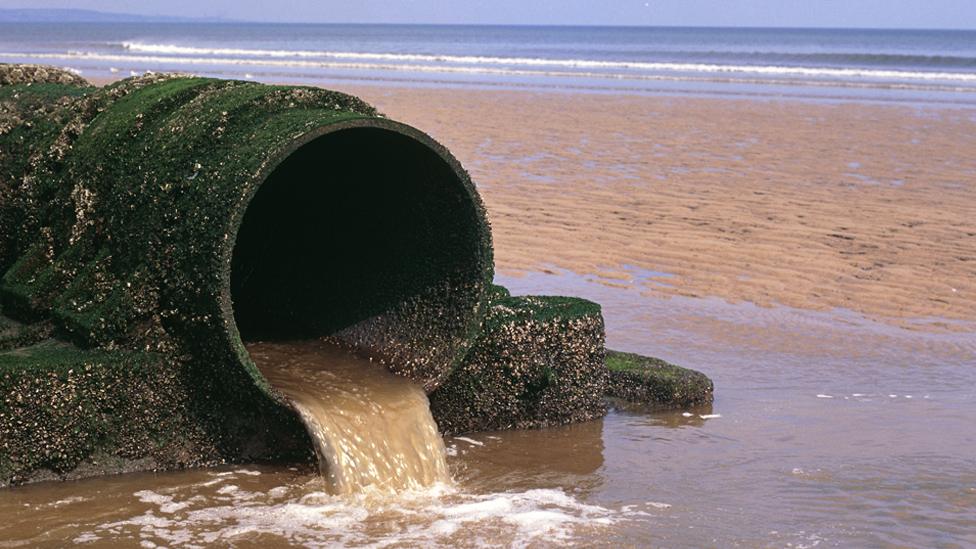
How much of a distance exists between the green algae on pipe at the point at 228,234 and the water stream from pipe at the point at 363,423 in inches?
5.3

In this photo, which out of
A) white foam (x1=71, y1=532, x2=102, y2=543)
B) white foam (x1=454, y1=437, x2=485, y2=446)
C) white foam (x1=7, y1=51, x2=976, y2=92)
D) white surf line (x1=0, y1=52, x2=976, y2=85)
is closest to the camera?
white foam (x1=71, y1=532, x2=102, y2=543)

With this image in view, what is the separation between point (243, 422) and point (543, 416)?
67.1 inches

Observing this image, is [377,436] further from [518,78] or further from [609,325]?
[518,78]

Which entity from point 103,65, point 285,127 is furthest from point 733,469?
point 103,65

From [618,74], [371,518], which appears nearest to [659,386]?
[371,518]

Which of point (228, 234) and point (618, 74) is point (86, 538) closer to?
point (228, 234)

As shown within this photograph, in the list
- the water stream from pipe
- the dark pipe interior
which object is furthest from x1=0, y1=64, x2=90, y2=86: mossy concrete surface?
the water stream from pipe

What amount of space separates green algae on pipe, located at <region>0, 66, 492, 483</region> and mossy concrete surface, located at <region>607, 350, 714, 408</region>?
1.47m

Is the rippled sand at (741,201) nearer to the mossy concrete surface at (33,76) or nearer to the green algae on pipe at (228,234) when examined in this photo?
the green algae on pipe at (228,234)

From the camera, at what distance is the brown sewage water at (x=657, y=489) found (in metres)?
5.10

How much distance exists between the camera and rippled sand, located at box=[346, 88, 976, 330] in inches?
405

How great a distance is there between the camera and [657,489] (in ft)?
18.9

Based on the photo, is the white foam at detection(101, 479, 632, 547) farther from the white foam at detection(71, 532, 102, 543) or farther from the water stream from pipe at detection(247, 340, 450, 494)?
the water stream from pipe at detection(247, 340, 450, 494)

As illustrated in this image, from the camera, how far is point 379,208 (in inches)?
259
